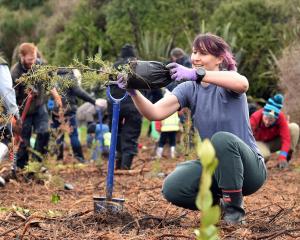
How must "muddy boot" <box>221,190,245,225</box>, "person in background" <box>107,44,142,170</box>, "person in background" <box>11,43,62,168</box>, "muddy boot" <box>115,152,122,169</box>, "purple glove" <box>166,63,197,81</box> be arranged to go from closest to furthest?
"purple glove" <box>166,63,197,81</box> → "muddy boot" <box>221,190,245,225</box> → "person in background" <box>11,43,62,168</box> → "person in background" <box>107,44,142,170</box> → "muddy boot" <box>115,152,122,169</box>

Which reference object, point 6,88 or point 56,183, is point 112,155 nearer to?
point 6,88

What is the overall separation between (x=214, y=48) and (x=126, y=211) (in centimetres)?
113

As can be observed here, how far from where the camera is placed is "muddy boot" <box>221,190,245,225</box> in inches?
143

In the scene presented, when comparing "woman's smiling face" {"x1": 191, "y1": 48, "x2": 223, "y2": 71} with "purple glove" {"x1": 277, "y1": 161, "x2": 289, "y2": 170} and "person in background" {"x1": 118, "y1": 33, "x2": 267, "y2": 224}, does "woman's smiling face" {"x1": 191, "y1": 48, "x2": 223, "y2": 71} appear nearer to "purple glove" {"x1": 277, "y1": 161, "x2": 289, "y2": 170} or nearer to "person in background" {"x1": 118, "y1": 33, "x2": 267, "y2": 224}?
"person in background" {"x1": 118, "y1": 33, "x2": 267, "y2": 224}

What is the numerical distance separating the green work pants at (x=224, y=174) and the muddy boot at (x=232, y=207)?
0.12ft

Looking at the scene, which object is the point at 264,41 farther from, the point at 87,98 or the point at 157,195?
the point at 157,195

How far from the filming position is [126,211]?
411 cm

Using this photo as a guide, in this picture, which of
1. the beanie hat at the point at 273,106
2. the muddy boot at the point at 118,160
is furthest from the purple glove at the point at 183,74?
the muddy boot at the point at 118,160

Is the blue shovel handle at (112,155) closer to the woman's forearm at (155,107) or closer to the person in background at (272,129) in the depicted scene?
the woman's forearm at (155,107)

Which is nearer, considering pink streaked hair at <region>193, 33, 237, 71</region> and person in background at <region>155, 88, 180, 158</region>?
pink streaked hair at <region>193, 33, 237, 71</region>

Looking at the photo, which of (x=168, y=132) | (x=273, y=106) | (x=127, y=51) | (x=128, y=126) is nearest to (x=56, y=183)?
(x=128, y=126)

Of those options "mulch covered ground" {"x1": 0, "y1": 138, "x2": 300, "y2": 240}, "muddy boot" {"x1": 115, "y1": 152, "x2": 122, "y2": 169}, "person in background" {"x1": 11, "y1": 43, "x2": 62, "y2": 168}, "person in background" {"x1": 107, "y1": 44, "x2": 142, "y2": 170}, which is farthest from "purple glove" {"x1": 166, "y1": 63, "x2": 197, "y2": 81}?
"muddy boot" {"x1": 115, "y1": 152, "x2": 122, "y2": 169}

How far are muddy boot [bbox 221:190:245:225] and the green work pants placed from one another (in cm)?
4

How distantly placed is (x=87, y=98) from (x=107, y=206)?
4.76 meters
